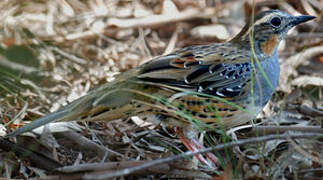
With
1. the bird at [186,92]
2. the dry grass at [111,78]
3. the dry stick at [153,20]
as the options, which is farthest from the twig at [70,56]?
the bird at [186,92]

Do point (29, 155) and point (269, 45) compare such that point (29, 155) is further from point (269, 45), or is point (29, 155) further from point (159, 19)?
point (159, 19)

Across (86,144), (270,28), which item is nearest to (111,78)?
(86,144)

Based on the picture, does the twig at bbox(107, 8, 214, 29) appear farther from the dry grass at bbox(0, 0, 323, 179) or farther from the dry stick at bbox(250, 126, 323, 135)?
the dry stick at bbox(250, 126, 323, 135)

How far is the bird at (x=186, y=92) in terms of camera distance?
4.71 metres

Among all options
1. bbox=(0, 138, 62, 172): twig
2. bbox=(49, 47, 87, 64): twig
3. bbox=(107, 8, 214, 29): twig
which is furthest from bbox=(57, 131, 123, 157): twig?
bbox=(107, 8, 214, 29): twig

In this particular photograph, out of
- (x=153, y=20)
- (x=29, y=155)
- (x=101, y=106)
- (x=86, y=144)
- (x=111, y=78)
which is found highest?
(x=153, y=20)

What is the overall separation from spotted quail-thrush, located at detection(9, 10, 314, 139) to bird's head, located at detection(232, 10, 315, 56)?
1.20ft

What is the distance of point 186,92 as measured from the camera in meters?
4.64

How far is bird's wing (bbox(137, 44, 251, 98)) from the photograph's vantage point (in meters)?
4.88

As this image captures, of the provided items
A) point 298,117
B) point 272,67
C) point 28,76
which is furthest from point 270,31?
point 28,76

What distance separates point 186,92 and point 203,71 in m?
0.48

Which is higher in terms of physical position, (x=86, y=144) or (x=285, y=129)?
(x=285, y=129)

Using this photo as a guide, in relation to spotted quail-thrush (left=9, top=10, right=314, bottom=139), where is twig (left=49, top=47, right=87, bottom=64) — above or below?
above

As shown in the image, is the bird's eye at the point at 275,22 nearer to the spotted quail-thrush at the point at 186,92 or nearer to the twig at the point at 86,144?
the spotted quail-thrush at the point at 186,92
